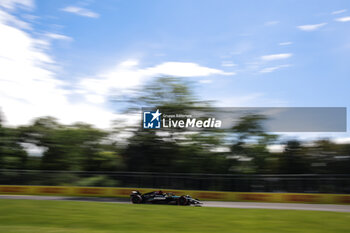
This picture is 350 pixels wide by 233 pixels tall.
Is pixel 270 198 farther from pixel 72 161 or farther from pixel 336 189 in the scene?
pixel 72 161

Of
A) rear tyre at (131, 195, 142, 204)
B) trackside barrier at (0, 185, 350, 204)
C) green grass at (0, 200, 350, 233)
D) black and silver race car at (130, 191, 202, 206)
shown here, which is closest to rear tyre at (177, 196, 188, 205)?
black and silver race car at (130, 191, 202, 206)

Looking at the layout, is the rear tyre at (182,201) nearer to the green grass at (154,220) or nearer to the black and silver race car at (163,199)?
the black and silver race car at (163,199)

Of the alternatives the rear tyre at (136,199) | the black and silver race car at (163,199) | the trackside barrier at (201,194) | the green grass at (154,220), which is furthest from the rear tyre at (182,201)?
the trackside barrier at (201,194)

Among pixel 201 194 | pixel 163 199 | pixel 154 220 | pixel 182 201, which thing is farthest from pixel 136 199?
pixel 154 220

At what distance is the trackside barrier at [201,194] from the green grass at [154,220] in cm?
471

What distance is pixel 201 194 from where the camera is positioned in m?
20.1

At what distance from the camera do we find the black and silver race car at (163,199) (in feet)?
53.1

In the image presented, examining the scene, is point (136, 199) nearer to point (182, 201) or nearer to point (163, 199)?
point (163, 199)

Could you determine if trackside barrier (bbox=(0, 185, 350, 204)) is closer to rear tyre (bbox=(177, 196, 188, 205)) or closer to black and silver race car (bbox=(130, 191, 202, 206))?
black and silver race car (bbox=(130, 191, 202, 206))

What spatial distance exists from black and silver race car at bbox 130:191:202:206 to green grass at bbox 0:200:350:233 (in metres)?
1.73

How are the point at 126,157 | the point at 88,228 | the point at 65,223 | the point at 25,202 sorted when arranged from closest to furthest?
the point at 88,228 → the point at 65,223 → the point at 25,202 → the point at 126,157

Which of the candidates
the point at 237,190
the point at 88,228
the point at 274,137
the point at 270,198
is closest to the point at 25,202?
the point at 88,228

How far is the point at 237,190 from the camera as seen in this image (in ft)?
65.3

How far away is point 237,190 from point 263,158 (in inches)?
294
